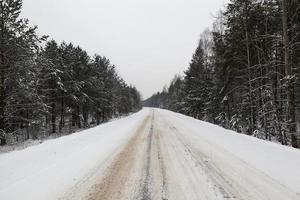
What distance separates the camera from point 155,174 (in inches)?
218

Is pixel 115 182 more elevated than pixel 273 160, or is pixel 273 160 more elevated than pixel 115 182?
pixel 273 160

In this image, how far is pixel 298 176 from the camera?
17.3 ft

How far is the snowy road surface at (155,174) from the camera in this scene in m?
4.41

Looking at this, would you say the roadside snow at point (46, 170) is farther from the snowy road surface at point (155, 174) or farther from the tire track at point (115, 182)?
the tire track at point (115, 182)

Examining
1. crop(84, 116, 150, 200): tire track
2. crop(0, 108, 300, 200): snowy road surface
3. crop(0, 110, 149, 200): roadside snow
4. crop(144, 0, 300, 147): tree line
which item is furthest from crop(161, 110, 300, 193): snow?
crop(0, 110, 149, 200): roadside snow

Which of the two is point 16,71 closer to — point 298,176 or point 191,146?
point 191,146

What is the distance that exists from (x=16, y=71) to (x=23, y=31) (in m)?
3.08

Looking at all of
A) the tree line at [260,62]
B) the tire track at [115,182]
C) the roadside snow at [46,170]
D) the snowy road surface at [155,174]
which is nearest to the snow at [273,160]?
the snowy road surface at [155,174]

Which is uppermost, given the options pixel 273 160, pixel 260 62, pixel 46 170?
pixel 260 62

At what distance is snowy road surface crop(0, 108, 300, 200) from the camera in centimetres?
441

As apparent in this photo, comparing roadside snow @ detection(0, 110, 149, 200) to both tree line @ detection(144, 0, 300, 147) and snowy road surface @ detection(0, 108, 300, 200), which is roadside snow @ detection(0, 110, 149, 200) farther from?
tree line @ detection(144, 0, 300, 147)

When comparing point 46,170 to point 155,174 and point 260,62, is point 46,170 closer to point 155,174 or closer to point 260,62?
point 155,174

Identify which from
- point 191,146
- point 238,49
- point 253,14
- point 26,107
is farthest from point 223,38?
point 26,107

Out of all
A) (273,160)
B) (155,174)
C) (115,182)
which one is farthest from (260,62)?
(115,182)
